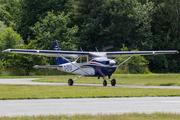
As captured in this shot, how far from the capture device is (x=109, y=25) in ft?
183

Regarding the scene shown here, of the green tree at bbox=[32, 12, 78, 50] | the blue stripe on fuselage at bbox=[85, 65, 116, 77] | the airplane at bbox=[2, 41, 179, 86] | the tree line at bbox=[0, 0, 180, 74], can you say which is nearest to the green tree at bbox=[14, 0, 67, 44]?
the tree line at bbox=[0, 0, 180, 74]

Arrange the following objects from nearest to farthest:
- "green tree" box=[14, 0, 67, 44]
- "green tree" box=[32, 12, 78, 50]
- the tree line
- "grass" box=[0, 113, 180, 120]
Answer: "grass" box=[0, 113, 180, 120]
"green tree" box=[32, 12, 78, 50]
the tree line
"green tree" box=[14, 0, 67, 44]

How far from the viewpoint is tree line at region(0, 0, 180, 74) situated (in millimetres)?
52562

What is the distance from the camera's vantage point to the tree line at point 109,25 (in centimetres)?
5256

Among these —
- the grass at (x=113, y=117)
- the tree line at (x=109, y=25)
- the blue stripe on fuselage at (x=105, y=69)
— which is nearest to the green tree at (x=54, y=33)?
the tree line at (x=109, y=25)

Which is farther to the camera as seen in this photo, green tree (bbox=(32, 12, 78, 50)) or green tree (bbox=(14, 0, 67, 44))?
green tree (bbox=(14, 0, 67, 44))

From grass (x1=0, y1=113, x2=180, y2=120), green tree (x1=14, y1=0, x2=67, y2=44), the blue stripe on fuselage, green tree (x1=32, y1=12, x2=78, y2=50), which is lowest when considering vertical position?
grass (x1=0, y1=113, x2=180, y2=120)

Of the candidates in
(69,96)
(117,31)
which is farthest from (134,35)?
(69,96)

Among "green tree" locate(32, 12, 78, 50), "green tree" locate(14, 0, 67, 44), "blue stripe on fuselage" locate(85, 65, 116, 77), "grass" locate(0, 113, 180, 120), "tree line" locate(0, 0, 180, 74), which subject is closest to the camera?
"grass" locate(0, 113, 180, 120)

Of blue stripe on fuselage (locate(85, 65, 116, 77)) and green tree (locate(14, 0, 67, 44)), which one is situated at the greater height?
green tree (locate(14, 0, 67, 44))

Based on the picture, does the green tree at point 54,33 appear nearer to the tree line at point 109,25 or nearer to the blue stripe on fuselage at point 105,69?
the tree line at point 109,25

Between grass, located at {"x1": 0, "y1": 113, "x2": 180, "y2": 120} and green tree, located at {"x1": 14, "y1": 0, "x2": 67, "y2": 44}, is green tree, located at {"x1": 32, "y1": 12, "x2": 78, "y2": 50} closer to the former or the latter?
green tree, located at {"x1": 14, "y1": 0, "x2": 67, "y2": 44}

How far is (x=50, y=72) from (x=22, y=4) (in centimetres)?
2668

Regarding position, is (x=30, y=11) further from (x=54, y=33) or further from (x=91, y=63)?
(x=91, y=63)
